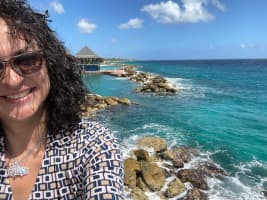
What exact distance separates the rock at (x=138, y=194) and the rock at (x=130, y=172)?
17 centimetres

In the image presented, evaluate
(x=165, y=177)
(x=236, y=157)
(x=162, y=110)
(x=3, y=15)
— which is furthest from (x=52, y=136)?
(x=162, y=110)

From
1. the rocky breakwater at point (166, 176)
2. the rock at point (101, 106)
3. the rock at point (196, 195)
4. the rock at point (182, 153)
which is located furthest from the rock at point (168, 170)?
the rock at point (101, 106)

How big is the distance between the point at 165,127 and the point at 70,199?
11.6 meters

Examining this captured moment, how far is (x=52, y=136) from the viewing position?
118cm

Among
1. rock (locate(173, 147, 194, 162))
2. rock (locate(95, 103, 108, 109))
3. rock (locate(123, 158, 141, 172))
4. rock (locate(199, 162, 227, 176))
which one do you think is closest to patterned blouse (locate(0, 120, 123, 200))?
rock (locate(123, 158, 141, 172))

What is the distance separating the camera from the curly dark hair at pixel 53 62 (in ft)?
3.44

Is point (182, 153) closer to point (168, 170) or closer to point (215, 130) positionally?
point (168, 170)

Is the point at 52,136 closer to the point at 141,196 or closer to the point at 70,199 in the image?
the point at 70,199

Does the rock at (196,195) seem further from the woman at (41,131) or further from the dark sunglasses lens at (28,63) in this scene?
the dark sunglasses lens at (28,63)

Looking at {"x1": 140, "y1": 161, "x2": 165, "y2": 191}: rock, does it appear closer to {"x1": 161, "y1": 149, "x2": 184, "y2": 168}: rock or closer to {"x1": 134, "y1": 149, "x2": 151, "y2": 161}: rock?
{"x1": 134, "y1": 149, "x2": 151, "y2": 161}: rock

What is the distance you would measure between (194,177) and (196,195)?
2.82 ft

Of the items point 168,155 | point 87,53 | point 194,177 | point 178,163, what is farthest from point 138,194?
point 87,53

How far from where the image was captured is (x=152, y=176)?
6.91 m

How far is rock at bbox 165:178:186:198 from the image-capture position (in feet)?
20.7
